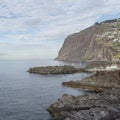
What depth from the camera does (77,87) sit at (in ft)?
317

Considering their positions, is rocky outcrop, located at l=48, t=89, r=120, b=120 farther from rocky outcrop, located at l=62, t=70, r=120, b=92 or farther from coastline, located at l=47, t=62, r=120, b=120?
rocky outcrop, located at l=62, t=70, r=120, b=92

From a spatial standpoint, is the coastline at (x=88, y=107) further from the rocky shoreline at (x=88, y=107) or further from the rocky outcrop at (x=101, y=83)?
the rocky outcrop at (x=101, y=83)

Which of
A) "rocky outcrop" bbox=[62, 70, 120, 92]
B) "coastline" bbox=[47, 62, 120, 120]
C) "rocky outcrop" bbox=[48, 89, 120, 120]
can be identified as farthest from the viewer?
"rocky outcrop" bbox=[62, 70, 120, 92]

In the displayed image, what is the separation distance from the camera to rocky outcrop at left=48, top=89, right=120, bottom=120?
49.3m

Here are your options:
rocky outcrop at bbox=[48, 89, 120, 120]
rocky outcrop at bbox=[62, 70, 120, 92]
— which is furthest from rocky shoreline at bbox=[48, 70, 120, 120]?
rocky outcrop at bbox=[62, 70, 120, 92]

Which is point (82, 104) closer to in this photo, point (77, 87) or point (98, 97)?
point (98, 97)

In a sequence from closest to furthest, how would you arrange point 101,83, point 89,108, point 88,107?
point 89,108
point 88,107
point 101,83

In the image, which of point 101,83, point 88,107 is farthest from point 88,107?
point 101,83

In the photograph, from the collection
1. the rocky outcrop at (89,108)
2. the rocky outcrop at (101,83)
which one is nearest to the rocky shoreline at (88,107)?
the rocky outcrop at (89,108)

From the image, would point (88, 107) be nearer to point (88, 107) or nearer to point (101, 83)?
point (88, 107)

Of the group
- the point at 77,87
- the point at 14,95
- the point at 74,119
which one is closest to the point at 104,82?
the point at 77,87

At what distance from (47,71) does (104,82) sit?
2945 inches

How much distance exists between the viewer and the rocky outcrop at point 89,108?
4928 centimetres

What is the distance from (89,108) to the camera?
5747 cm
